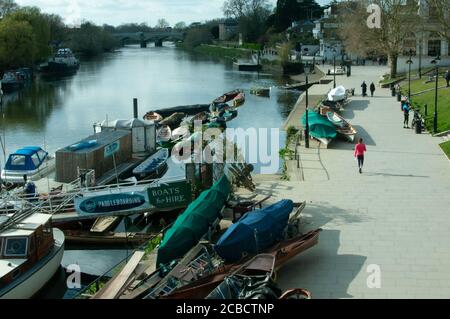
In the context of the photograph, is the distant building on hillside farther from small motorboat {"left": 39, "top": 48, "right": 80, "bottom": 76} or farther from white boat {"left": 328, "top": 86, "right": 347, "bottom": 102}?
white boat {"left": 328, "top": 86, "right": 347, "bottom": 102}

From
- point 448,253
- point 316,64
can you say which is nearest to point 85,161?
point 448,253

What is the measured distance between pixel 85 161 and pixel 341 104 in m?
21.8

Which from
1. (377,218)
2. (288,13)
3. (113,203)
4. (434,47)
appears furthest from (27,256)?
(288,13)

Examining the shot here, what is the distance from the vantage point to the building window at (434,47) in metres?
63.9

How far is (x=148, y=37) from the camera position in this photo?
19025 cm

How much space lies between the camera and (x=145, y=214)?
2130cm

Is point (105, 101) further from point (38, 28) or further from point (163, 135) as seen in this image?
point (38, 28)

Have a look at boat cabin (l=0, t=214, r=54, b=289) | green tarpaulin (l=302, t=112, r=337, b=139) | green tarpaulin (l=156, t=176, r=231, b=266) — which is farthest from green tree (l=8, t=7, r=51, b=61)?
green tarpaulin (l=156, t=176, r=231, b=266)

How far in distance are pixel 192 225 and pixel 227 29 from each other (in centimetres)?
15500

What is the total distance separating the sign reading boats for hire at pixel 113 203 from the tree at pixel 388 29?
41541mm

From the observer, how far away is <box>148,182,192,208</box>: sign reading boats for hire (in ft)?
64.6

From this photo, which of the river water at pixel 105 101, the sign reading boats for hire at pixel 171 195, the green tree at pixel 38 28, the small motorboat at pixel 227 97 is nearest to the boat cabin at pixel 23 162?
the river water at pixel 105 101
